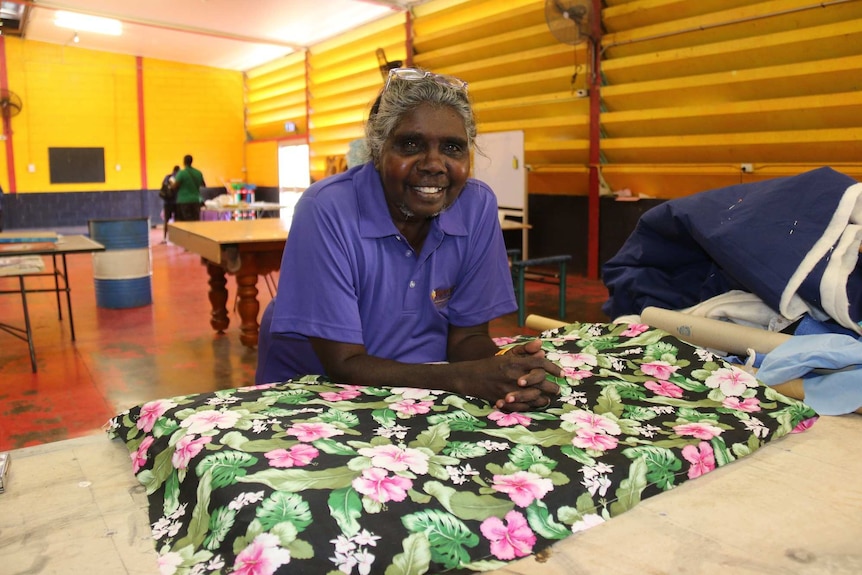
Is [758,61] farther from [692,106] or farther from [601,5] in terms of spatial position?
[601,5]

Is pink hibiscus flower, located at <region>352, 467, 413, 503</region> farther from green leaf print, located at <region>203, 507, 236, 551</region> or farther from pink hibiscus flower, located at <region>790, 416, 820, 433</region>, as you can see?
pink hibiscus flower, located at <region>790, 416, 820, 433</region>

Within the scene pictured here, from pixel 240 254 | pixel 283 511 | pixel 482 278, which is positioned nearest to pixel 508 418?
pixel 283 511

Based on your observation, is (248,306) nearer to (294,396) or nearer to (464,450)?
(294,396)

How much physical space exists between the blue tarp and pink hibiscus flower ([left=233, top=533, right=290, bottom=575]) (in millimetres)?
1340

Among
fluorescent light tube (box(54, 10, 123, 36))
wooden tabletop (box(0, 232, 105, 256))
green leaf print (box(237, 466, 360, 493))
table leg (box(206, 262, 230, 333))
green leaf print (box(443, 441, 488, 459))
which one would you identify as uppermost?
fluorescent light tube (box(54, 10, 123, 36))

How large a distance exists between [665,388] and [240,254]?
11.1ft

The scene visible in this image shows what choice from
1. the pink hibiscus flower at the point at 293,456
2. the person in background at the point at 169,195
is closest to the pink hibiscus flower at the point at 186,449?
the pink hibiscus flower at the point at 293,456

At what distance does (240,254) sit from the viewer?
434 cm

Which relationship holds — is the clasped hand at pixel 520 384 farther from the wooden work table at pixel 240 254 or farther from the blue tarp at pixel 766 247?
the wooden work table at pixel 240 254

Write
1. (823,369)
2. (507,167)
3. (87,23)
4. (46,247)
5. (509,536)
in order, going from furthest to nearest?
(87,23) < (507,167) < (46,247) < (823,369) < (509,536)

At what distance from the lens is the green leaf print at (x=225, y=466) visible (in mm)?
927

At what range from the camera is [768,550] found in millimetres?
907

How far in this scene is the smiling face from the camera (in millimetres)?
1553

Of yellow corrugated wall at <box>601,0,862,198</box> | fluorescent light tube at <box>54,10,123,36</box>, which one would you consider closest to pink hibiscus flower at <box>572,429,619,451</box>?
yellow corrugated wall at <box>601,0,862,198</box>
